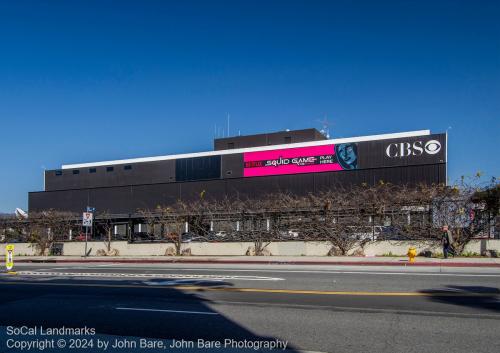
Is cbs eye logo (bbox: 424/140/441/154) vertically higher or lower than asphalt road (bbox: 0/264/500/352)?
higher

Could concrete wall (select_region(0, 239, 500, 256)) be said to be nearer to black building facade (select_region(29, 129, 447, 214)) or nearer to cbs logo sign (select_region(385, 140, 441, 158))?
black building facade (select_region(29, 129, 447, 214))

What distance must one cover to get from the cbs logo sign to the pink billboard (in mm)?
5940

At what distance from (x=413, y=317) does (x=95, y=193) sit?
184ft

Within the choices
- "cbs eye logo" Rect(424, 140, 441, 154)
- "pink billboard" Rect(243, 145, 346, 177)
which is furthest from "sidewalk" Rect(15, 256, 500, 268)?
"pink billboard" Rect(243, 145, 346, 177)

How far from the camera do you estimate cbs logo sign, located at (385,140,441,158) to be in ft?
174

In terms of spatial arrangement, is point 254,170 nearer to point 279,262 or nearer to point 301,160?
point 301,160

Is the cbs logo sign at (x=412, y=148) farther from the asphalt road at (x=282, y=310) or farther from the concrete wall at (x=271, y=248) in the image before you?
the asphalt road at (x=282, y=310)

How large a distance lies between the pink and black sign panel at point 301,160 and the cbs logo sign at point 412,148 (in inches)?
159

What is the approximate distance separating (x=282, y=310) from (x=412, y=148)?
47.6 metres

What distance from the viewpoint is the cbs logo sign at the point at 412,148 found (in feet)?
174

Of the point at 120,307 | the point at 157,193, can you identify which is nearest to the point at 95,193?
the point at 157,193

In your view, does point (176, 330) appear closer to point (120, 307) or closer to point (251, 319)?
point (251, 319)

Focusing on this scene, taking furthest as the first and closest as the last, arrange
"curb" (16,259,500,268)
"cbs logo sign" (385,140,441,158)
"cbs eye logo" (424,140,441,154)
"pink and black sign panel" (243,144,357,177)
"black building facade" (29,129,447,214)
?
"pink and black sign panel" (243,144,357,177)
"cbs logo sign" (385,140,441,158)
"cbs eye logo" (424,140,441,154)
"black building facade" (29,129,447,214)
"curb" (16,259,500,268)

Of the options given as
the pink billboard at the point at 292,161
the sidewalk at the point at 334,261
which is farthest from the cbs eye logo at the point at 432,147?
the sidewalk at the point at 334,261
